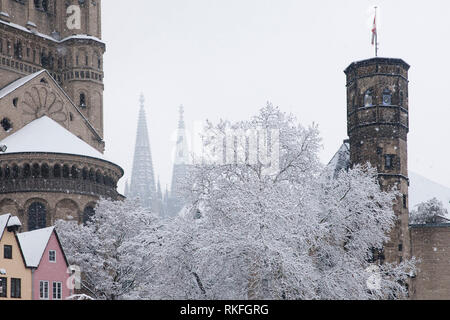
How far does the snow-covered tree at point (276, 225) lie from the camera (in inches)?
1254

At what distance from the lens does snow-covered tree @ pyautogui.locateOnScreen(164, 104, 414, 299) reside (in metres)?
31.8

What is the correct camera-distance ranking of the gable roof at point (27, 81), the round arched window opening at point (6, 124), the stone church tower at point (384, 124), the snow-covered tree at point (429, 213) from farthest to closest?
the gable roof at point (27, 81), the round arched window opening at point (6, 124), the snow-covered tree at point (429, 213), the stone church tower at point (384, 124)

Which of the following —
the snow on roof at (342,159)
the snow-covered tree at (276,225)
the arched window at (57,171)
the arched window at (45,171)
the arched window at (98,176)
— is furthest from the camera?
the arched window at (98,176)

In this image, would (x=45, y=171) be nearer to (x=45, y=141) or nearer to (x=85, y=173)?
(x=45, y=141)

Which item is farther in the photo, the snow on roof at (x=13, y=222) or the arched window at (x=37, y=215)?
the arched window at (x=37, y=215)

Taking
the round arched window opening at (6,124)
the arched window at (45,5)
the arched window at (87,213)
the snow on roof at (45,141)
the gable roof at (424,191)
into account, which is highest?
the arched window at (45,5)

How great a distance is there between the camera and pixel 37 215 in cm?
6153

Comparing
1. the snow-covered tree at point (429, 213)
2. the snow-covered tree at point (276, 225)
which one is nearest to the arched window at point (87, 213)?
the snow-covered tree at point (429, 213)

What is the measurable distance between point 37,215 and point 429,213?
96.6 feet

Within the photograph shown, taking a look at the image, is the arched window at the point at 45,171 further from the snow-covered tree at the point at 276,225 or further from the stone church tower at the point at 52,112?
the snow-covered tree at the point at 276,225

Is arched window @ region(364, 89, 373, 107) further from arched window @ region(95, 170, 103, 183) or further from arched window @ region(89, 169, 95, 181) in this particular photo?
arched window @ region(89, 169, 95, 181)

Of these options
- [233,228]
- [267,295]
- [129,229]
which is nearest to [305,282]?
[267,295]

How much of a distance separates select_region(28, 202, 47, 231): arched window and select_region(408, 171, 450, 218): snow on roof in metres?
30.2

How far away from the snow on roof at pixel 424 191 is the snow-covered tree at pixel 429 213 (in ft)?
20.9
